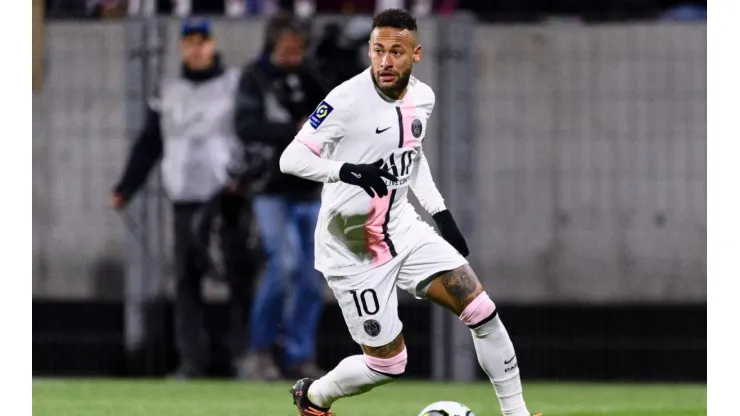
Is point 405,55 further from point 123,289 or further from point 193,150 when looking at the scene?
point 123,289

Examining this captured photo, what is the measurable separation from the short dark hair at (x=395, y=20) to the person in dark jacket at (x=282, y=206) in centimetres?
432

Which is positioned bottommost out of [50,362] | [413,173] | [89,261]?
[50,362]

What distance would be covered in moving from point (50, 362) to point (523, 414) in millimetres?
6343

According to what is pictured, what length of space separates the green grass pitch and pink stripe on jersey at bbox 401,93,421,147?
2.14m

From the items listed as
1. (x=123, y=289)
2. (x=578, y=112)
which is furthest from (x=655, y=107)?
(x=123, y=289)

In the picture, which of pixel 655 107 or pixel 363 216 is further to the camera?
pixel 655 107

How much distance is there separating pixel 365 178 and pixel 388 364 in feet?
3.30

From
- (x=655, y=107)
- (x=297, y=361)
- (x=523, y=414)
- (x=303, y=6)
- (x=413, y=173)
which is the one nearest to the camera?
(x=523, y=414)

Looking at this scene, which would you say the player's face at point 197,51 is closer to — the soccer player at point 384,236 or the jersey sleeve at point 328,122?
the soccer player at point 384,236

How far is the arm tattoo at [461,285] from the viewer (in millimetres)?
7117

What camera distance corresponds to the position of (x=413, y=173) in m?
7.64

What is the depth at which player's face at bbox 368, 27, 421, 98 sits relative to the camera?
7074 mm

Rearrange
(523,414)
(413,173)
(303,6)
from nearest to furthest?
(523,414), (413,173), (303,6)

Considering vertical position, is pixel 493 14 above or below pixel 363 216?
above
